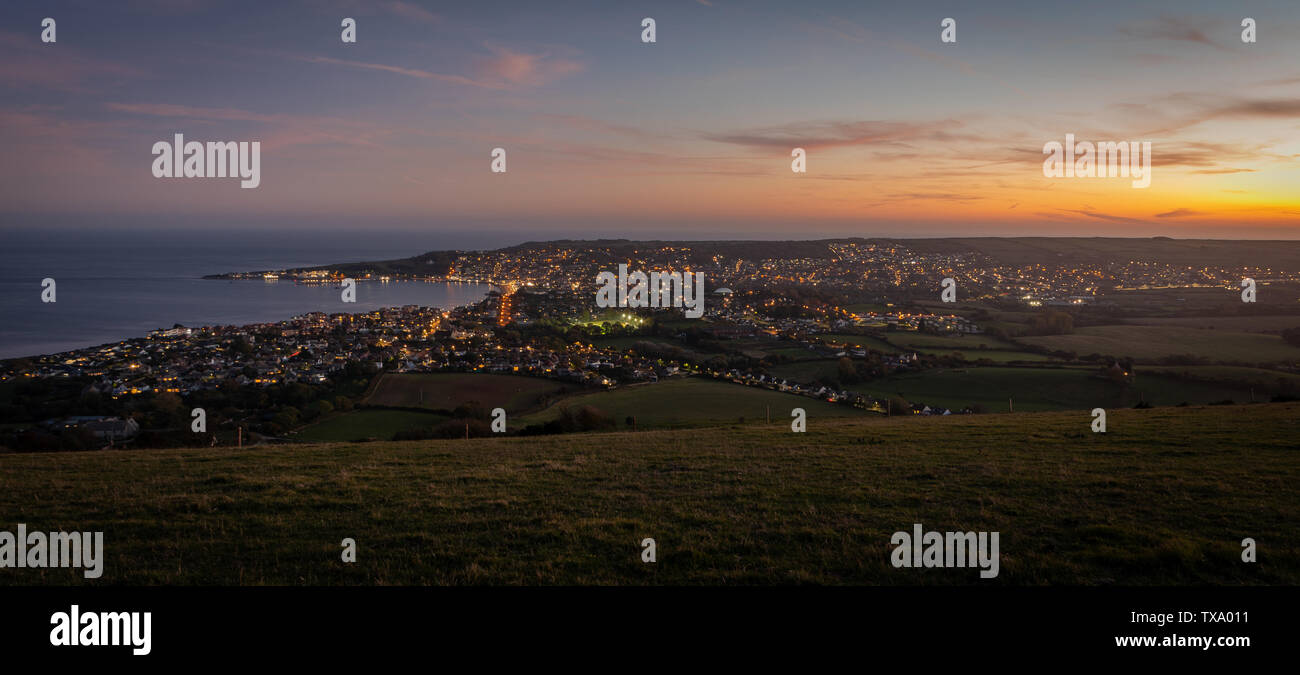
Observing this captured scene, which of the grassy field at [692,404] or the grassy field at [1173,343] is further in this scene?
the grassy field at [1173,343]

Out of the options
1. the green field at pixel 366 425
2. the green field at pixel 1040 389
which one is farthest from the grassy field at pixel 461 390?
the green field at pixel 1040 389

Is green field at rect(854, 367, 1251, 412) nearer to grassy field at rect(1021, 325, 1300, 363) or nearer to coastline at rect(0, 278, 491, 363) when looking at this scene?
grassy field at rect(1021, 325, 1300, 363)

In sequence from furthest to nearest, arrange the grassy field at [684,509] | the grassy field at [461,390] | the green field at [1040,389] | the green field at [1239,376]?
1. the green field at [1040,389]
2. the grassy field at [461,390]
3. the green field at [1239,376]
4. the grassy field at [684,509]

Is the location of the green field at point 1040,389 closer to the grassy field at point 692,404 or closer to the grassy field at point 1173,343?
the grassy field at point 692,404

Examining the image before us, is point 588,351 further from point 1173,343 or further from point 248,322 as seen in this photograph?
point 1173,343
